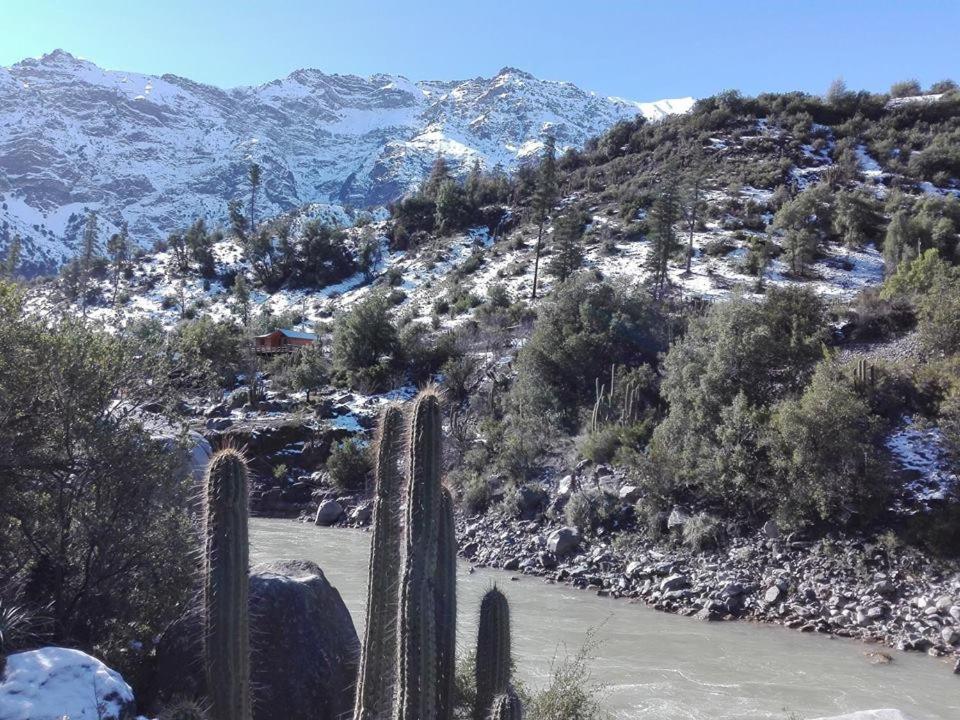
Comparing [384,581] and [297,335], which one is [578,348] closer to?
[384,581]

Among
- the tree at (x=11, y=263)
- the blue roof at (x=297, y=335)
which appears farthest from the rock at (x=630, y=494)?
the blue roof at (x=297, y=335)

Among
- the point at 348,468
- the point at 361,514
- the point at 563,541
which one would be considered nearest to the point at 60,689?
the point at 563,541

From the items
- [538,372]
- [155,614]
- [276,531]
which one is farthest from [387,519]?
[538,372]

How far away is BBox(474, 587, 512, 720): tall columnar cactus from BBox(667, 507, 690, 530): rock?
11.1m

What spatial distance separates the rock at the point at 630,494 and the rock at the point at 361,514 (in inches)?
336

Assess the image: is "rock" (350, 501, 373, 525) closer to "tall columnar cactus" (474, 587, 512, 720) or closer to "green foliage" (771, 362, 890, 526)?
"green foliage" (771, 362, 890, 526)

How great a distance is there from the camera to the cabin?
3747cm

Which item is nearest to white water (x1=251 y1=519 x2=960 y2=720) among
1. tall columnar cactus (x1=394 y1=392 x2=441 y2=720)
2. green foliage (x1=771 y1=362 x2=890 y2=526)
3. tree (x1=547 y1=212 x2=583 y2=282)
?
green foliage (x1=771 y1=362 x2=890 y2=526)

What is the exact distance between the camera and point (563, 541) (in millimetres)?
16891

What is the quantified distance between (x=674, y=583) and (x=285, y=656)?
1044cm

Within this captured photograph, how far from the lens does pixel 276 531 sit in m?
21.1

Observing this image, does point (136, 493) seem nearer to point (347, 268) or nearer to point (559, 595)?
point (559, 595)

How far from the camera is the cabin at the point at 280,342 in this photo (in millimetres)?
37469

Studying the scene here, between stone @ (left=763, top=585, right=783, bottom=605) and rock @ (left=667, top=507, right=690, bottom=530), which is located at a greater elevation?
rock @ (left=667, top=507, right=690, bottom=530)
